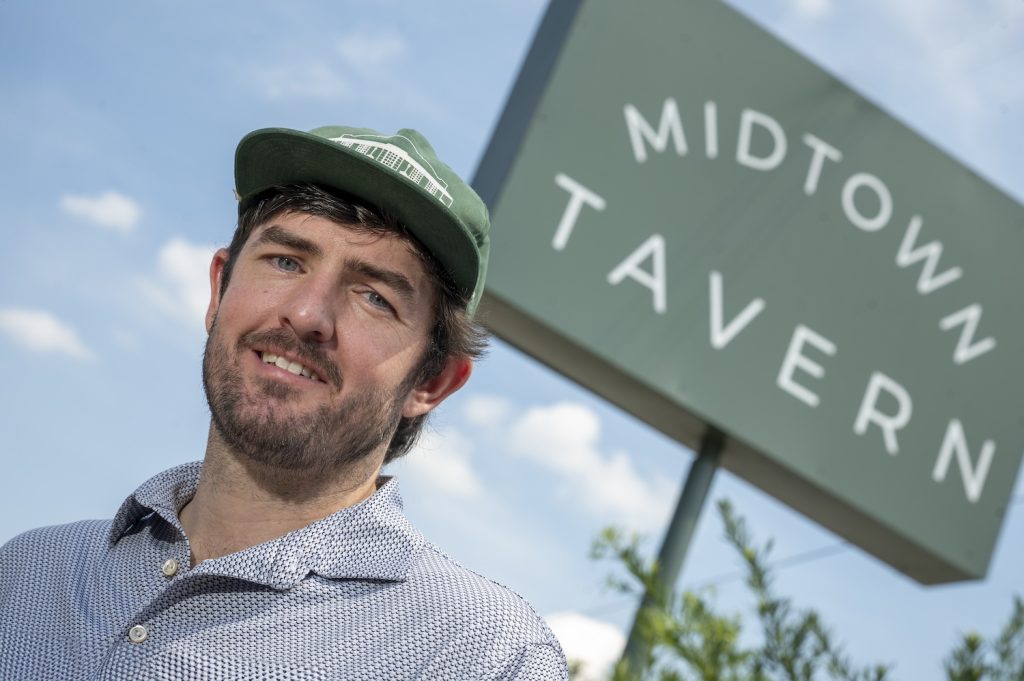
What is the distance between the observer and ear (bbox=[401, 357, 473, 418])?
1.79 metres

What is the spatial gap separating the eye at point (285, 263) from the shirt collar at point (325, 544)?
32cm

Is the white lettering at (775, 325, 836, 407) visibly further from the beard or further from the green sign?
the beard

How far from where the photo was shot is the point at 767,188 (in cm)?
494

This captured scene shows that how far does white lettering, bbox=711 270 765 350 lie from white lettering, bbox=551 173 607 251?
1.80 ft

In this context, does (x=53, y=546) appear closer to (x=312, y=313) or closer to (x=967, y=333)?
(x=312, y=313)

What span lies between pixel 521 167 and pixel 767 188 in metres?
1.11

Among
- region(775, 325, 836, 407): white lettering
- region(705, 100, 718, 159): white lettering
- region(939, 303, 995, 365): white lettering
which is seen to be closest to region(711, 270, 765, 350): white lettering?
Result: region(775, 325, 836, 407): white lettering

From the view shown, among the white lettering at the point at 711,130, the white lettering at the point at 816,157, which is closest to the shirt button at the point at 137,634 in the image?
the white lettering at the point at 711,130

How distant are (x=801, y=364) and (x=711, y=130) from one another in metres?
0.97

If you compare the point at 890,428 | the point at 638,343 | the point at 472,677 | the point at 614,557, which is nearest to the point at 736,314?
the point at 638,343

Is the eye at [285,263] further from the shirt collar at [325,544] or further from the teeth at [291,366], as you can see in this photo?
the shirt collar at [325,544]

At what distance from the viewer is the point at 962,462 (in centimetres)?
514

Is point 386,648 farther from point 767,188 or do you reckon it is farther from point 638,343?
point 767,188

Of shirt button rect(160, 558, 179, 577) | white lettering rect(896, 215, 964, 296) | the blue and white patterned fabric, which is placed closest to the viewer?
the blue and white patterned fabric
